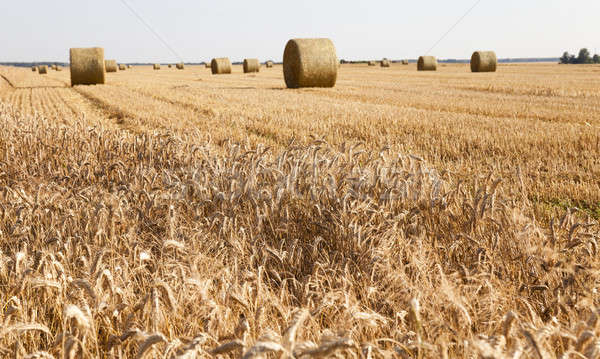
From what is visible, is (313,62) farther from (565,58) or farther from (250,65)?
(565,58)

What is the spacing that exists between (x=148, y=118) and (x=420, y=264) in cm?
950

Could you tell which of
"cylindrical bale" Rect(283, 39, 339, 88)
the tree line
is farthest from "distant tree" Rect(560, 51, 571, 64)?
"cylindrical bale" Rect(283, 39, 339, 88)

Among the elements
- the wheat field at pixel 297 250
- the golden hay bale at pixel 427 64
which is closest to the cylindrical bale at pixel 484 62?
the golden hay bale at pixel 427 64

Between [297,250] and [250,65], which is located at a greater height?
[250,65]

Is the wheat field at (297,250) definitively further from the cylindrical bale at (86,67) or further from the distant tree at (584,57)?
the distant tree at (584,57)

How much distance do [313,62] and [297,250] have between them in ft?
56.4

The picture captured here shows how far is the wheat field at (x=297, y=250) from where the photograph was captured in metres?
1.85

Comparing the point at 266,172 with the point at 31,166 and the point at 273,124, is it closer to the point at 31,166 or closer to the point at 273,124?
the point at 31,166

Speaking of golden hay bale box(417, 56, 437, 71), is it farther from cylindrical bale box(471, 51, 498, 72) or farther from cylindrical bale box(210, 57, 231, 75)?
cylindrical bale box(210, 57, 231, 75)

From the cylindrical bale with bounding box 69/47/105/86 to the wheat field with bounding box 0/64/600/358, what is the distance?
1884 cm

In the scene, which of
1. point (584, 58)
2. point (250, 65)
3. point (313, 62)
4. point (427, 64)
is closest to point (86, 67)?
point (313, 62)

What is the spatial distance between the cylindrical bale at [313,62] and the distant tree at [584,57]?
74.4 meters

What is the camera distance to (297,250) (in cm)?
326

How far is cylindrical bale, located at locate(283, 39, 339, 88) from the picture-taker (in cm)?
1959
